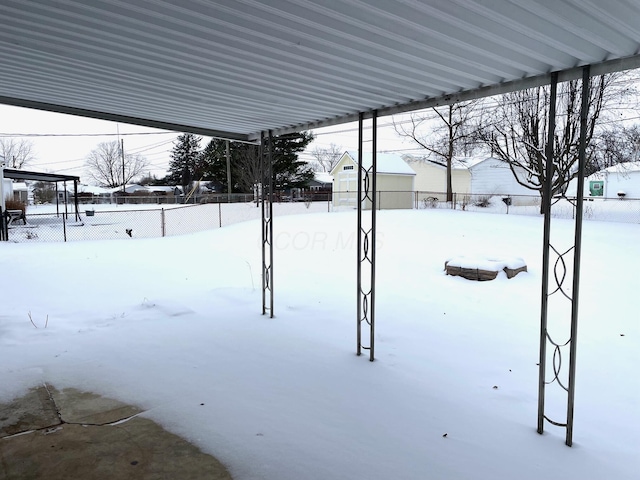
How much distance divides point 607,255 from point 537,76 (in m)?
8.80

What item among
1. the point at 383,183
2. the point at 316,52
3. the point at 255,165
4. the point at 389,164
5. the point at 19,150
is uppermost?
the point at 19,150

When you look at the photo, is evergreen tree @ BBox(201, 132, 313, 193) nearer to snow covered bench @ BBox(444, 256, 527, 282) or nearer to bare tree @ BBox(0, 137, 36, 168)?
snow covered bench @ BBox(444, 256, 527, 282)

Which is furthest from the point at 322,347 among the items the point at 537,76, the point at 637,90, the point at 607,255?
the point at 637,90

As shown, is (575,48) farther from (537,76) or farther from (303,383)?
(303,383)

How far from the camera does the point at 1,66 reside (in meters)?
3.28

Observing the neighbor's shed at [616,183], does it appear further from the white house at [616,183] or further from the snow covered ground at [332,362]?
the snow covered ground at [332,362]

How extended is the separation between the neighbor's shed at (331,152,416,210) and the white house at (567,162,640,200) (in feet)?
31.7

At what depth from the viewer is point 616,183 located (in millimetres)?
29500

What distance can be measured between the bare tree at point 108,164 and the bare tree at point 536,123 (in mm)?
53673

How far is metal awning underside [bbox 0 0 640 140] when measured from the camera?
2273 millimetres

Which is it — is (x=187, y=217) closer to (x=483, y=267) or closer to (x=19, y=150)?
(x=483, y=267)

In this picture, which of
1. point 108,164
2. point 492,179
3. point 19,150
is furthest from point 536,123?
point 19,150

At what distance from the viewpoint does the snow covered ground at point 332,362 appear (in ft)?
9.19

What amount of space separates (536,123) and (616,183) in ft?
53.8
